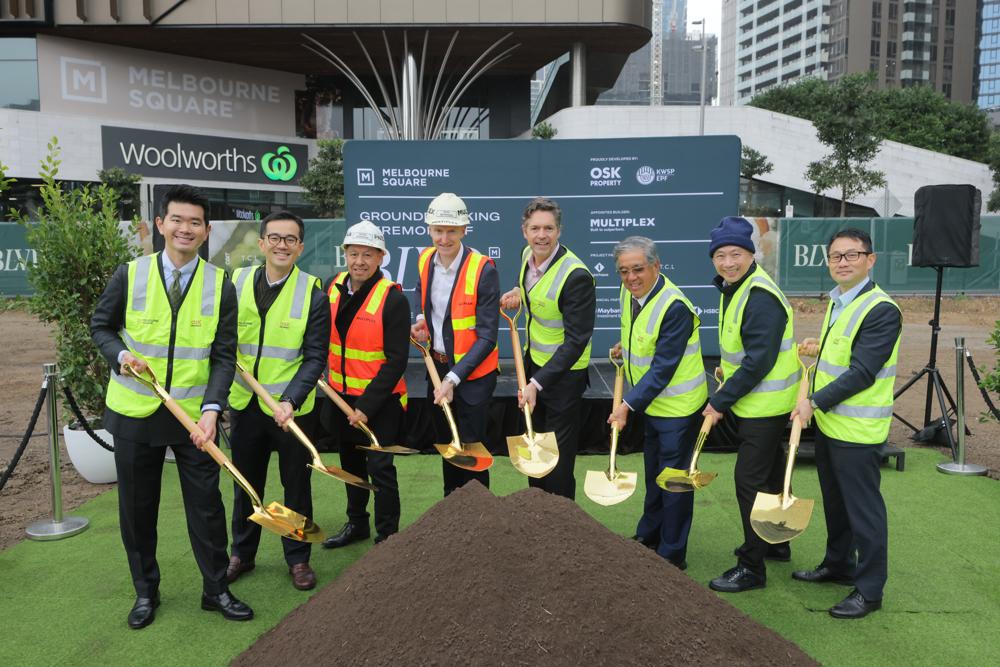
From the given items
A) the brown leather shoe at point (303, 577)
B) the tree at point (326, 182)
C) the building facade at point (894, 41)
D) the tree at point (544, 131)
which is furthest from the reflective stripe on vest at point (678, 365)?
the building facade at point (894, 41)

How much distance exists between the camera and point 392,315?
3809 mm

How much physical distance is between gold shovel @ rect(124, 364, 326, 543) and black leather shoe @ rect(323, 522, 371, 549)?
0.62m

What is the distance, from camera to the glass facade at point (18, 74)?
84.3 ft

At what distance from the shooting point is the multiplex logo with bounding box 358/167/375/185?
22.4 feet

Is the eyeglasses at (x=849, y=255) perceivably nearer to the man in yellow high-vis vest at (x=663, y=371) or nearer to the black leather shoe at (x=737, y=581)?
the man in yellow high-vis vest at (x=663, y=371)

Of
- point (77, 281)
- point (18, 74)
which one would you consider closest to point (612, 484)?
point (77, 281)

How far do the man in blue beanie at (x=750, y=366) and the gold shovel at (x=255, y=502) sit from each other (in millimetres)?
1874

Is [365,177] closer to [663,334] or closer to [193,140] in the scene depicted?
[663,334]

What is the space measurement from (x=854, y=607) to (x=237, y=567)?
2.85m

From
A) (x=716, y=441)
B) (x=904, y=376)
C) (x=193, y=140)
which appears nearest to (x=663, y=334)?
(x=716, y=441)

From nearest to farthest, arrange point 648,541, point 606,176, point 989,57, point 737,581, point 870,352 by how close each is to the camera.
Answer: point 870,352
point 737,581
point 648,541
point 606,176
point 989,57

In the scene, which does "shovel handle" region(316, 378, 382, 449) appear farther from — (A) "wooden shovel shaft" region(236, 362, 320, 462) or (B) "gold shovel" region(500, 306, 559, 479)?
(B) "gold shovel" region(500, 306, 559, 479)

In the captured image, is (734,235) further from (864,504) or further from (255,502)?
(255,502)

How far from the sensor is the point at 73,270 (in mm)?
5340
